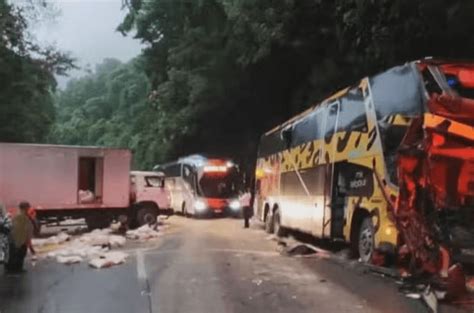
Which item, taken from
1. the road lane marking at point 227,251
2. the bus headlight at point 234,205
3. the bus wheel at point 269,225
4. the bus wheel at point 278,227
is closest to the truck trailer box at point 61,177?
the bus wheel at point 269,225

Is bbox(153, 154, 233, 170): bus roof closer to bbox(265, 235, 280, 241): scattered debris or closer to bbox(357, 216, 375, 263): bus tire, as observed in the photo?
bbox(265, 235, 280, 241): scattered debris

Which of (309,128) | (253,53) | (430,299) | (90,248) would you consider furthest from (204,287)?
(253,53)

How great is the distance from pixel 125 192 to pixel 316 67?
7906 mm

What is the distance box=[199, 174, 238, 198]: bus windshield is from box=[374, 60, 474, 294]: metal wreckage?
2576cm

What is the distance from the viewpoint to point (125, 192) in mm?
24938

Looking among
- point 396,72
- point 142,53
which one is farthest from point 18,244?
point 142,53

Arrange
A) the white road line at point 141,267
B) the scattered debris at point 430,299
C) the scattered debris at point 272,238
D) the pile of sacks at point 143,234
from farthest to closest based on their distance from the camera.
Result: the pile of sacks at point 143,234 < the scattered debris at point 272,238 < the white road line at point 141,267 < the scattered debris at point 430,299

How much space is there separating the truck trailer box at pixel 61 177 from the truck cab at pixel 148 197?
102 centimetres

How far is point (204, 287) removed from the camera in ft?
34.4

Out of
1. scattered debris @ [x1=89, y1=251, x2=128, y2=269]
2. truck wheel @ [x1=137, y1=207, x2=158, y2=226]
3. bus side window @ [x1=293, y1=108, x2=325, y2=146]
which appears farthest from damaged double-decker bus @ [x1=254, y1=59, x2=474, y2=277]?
truck wheel @ [x1=137, y1=207, x2=158, y2=226]

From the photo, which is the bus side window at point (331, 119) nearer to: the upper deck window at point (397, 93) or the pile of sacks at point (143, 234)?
the upper deck window at point (397, 93)

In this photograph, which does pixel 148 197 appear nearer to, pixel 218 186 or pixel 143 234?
pixel 143 234

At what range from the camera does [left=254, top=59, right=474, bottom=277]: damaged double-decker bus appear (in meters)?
10.3

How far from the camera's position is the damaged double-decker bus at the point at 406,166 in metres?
10.3
